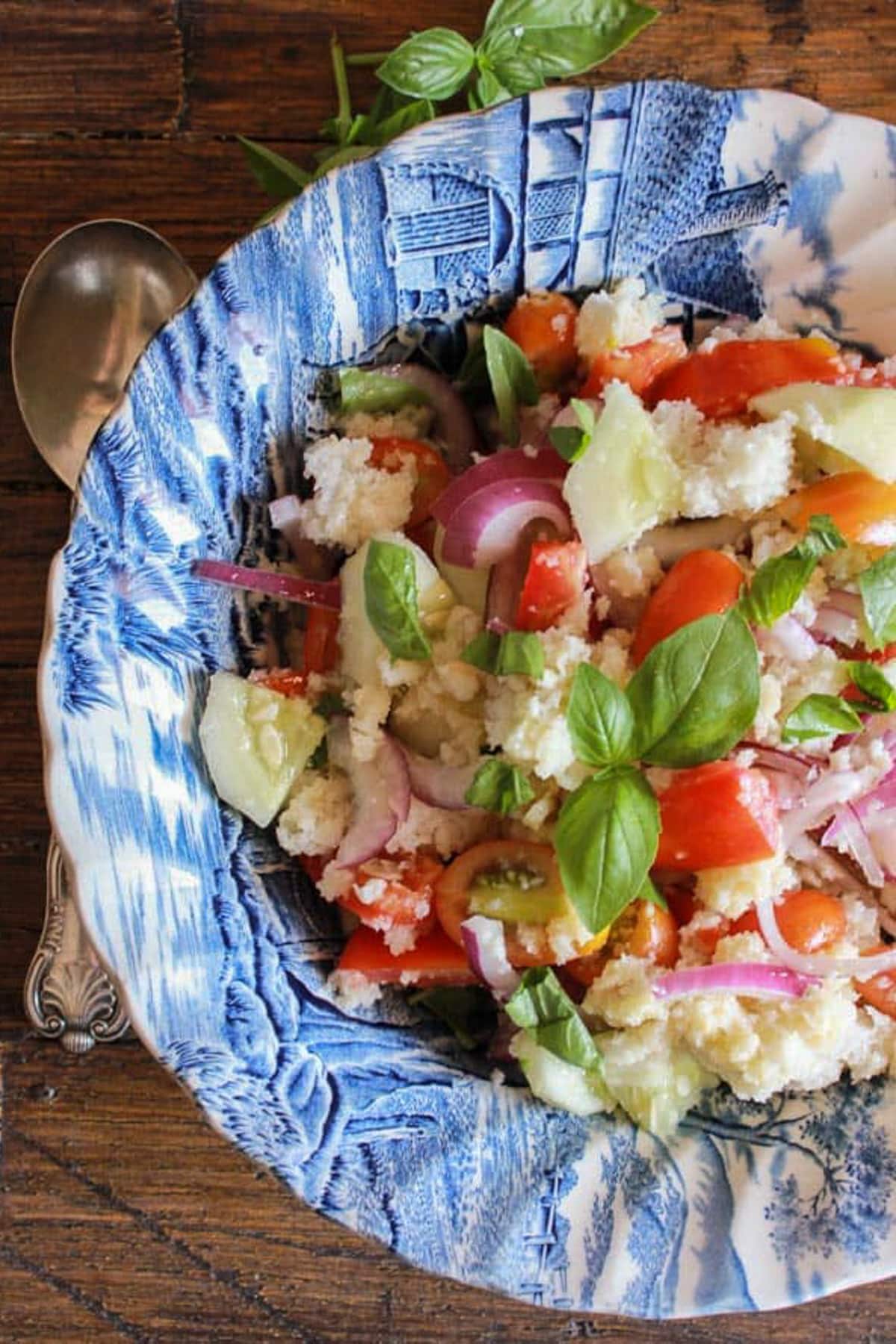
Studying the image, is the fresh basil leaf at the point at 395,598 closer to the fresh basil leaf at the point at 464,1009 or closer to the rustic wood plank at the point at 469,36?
the fresh basil leaf at the point at 464,1009

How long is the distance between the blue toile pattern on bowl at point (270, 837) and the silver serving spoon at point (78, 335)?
1.61 ft

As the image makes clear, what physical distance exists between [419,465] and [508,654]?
1.13 feet

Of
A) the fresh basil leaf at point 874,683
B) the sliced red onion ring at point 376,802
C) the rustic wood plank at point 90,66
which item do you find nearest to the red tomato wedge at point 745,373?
the fresh basil leaf at point 874,683

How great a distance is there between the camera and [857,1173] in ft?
5.60

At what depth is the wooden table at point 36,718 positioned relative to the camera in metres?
2.09

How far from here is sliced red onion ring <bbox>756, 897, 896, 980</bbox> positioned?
1.62m

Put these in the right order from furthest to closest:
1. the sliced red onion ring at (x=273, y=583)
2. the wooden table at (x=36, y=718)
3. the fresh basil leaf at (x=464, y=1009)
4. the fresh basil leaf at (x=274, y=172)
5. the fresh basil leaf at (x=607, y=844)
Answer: the wooden table at (x=36, y=718) → the fresh basil leaf at (x=274, y=172) → the fresh basil leaf at (x=464, y=1009) → the sliced red onion ring at (x=273, y=583) → the fresh basil leaf at (x=607, y=844)

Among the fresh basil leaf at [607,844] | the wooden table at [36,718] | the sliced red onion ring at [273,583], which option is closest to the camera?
the fresh basil leaf at [607,844]

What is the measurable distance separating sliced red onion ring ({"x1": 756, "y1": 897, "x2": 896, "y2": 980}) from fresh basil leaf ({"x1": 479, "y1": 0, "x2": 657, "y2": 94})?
1.22 meters

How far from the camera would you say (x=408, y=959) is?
5.58ft

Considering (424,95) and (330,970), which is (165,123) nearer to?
(424,95)

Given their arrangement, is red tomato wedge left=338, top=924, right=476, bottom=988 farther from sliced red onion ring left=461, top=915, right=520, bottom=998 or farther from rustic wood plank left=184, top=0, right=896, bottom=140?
rustic wood plank left=184, top=0, right=896, bottom=140

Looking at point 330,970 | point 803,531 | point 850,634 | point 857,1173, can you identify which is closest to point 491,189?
point 803,531

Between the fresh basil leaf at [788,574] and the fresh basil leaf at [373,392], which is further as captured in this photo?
the fresh basil leaf at [373,392]
